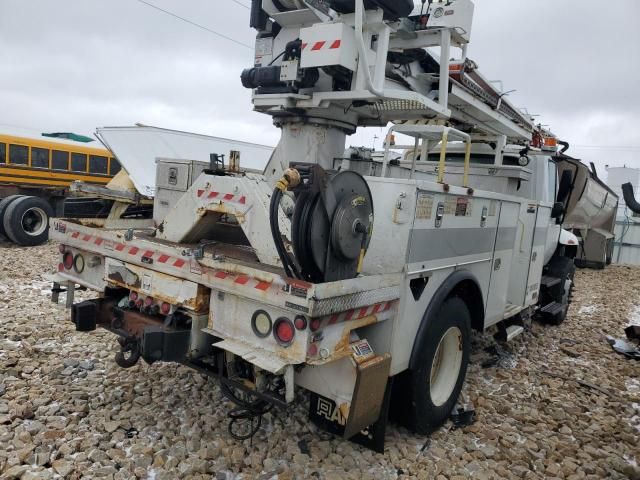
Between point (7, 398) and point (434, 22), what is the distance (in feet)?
13.9

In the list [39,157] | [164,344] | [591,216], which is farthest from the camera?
[591,216]

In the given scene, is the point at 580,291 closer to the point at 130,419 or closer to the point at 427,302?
the point at 427,302

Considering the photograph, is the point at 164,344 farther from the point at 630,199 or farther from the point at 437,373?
the point at 630,199

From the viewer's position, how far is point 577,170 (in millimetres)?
9789

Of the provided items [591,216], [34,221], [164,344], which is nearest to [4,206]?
[34,221]

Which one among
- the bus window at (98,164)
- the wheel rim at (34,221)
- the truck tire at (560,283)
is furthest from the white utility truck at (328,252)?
the bus window at (98,164)

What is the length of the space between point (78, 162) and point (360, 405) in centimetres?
1237

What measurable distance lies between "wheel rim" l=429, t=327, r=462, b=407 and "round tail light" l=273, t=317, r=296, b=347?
1.60 meters

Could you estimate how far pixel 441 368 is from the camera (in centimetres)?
372

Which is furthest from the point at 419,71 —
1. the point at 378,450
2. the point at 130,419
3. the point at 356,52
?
the point at 130,419

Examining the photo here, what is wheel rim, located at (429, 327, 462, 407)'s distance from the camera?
3639 millimetres

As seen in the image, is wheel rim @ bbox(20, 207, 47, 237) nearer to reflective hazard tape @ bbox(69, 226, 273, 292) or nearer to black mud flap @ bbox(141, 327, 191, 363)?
reflective hazard tape @ bbox(69, 226, 273, 292)

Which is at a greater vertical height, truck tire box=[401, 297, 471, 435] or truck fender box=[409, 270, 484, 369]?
truck fender box=[409, 270, 484, 369]

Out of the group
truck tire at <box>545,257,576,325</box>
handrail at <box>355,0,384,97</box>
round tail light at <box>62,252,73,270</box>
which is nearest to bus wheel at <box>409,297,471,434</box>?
handrail at <box>355,0,384,97</box>
